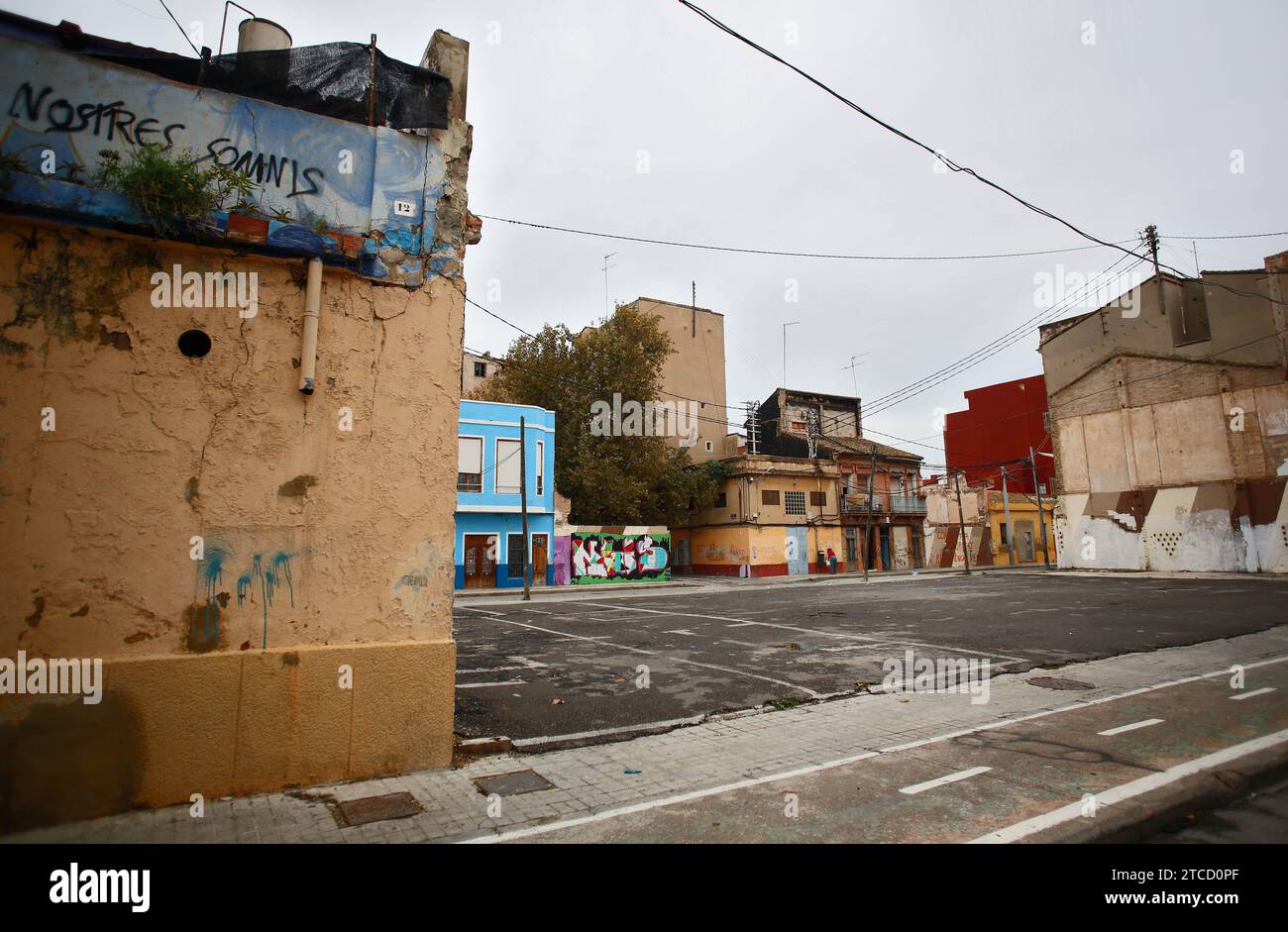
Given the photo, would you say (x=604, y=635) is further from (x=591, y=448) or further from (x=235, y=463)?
(x=591, y=448)

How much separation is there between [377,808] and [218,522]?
2.13m

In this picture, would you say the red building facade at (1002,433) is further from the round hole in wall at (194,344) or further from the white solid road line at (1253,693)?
the round hole in wall at (194,344)

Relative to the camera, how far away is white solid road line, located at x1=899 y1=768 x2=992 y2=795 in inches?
165

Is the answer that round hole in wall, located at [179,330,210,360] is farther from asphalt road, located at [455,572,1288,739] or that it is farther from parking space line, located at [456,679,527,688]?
parking space line, located at [456,679,527,688]

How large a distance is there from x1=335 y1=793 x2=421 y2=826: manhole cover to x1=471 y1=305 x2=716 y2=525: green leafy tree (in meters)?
30.1

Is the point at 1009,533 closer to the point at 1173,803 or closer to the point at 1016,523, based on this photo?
the point at 1016,523

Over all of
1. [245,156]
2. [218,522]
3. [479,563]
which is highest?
[245,156]

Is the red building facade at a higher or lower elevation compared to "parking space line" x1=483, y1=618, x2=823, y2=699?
higher

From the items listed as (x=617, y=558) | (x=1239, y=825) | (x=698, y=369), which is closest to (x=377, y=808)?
(x=1239, y=825)

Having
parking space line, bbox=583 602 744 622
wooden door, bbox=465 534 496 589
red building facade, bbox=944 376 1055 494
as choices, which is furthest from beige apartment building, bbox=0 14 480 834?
red building facade, bbox=944 376 1055 494

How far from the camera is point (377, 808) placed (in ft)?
12.7

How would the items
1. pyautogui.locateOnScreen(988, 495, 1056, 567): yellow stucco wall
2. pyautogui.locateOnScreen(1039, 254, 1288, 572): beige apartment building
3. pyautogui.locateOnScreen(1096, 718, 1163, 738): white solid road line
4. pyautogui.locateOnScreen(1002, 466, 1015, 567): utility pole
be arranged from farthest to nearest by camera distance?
pyautogui.locateOnScreen(988, 495, 1056, 567): yellow stucco wall < pyautogui.locateOnScreen(1002, 466, 1015, 567): utility pole < pyautogui.locateOnScreen(1039, 254, 1288, 572): beige apartment building < pyautogui.locateOnScreen(1096, 718, 1163, 738): white solid road line

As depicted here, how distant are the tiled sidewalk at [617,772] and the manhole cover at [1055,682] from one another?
11 cm
